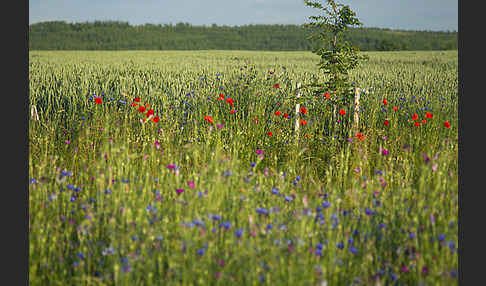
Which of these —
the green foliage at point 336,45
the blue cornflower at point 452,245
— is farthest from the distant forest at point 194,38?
the blue cornflower at point 452,245

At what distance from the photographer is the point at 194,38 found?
60.4 metres

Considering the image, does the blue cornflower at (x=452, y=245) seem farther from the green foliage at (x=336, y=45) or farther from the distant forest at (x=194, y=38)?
the distant forest at (x=194, y=38)

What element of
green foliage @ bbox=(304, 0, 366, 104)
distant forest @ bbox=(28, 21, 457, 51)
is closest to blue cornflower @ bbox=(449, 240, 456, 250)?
green foliage @ bbox=(304, 0, 366, 104)

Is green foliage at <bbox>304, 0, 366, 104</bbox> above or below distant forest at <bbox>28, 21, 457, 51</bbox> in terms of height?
below

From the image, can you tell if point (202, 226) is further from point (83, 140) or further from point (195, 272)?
point (83, 140)

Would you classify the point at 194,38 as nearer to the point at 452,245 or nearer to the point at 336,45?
the point at 336,45

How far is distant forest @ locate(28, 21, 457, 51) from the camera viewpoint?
158 feet

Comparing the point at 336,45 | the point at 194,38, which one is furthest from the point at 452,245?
the point at 194,38

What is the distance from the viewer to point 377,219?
3.08m

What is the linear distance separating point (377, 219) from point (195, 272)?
161 centimetres

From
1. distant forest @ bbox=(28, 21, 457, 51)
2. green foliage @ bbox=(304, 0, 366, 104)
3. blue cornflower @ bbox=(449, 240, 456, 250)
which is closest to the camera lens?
blue cornflower @ bbox=(449, 240, 456, 250)

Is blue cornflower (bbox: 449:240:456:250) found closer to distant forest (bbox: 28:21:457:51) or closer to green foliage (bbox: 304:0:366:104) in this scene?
green foliage (bbox: 304:0:366:104)

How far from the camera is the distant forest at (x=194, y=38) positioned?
48156mm

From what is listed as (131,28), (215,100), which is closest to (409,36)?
(131,28)
